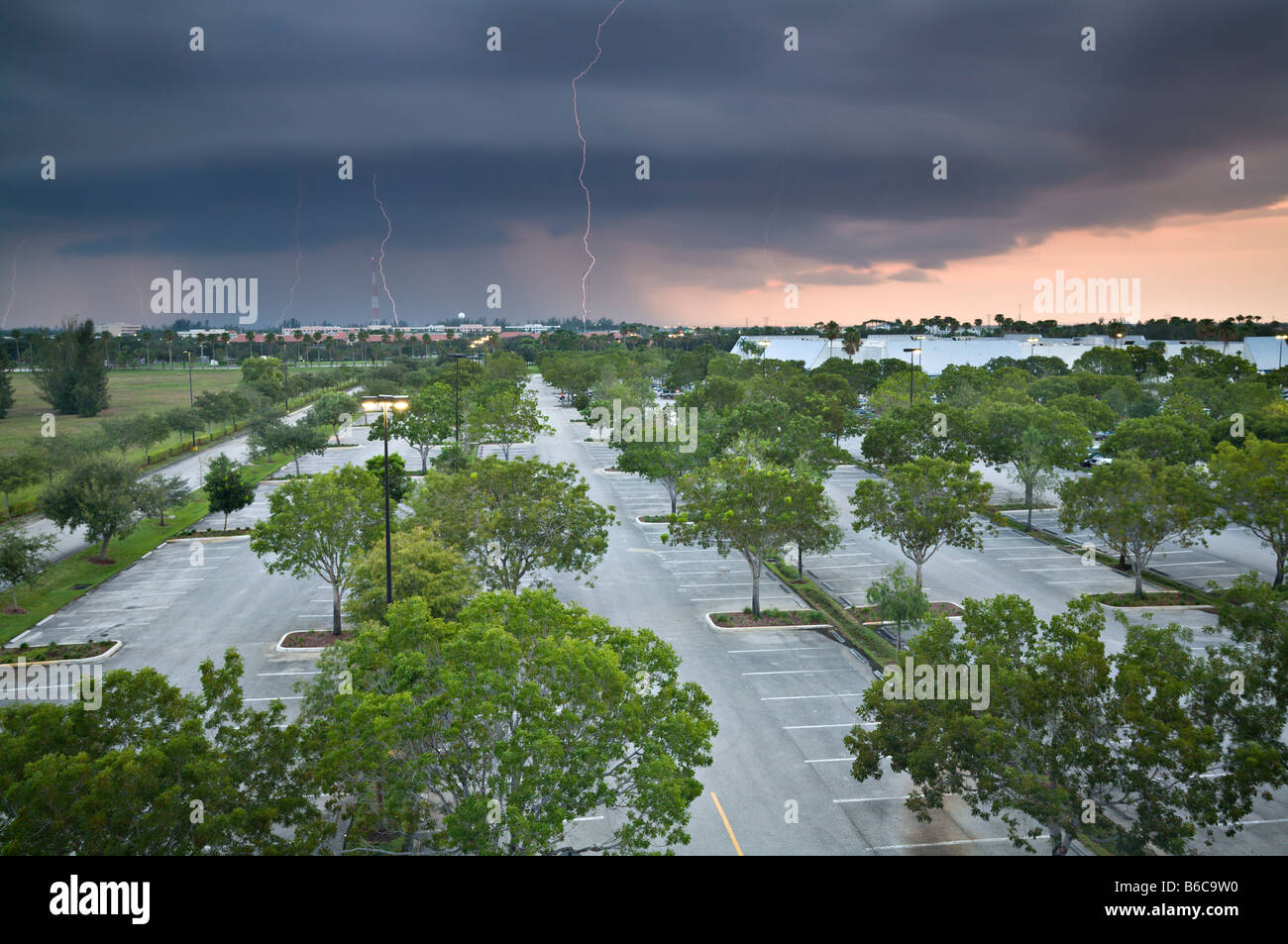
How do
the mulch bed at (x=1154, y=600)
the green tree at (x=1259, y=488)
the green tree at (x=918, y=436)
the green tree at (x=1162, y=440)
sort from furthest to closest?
the green tree at (x=918, y=436)
the green tree at (x=1162, y=440)
the mulch bed at (x=1154, y=600)
the green tree at (x=1259, y=488)

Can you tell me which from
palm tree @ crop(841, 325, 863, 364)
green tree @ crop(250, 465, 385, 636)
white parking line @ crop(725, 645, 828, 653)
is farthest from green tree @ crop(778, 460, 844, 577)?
palm tree @ crop(841, 325, 863, 364)

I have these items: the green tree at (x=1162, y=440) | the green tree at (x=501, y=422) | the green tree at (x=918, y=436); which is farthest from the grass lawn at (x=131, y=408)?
the green tree at (x=1162, y=440)

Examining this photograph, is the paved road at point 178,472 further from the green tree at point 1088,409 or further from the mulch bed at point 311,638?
the green tree at point 1088,409

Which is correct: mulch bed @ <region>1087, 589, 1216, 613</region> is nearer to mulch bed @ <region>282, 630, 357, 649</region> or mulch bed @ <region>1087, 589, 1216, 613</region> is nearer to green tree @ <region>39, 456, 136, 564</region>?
mulch bed @ <region>282, 630, 357, 649</region>

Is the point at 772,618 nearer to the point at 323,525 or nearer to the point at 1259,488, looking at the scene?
the point at 323,525

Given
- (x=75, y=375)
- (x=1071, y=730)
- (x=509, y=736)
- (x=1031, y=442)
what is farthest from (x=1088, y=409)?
(x=75, y=375)

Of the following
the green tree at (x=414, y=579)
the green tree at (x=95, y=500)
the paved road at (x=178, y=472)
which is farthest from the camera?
the paved road at (x=178, y=472)
